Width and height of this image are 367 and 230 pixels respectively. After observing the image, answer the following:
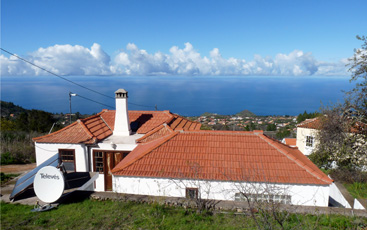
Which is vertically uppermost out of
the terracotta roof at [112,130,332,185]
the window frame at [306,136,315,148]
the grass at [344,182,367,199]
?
the terracotta roof at [112,130,332,185]

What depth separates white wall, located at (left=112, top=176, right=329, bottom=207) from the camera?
8.76m

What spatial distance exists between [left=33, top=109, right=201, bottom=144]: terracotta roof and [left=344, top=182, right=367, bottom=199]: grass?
977 cm

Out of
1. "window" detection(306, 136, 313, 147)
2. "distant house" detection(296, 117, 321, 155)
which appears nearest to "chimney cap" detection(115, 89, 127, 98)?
"distant house" detection(296, 117, 321, 155)

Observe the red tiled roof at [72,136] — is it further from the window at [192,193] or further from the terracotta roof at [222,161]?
the window at [192,193]

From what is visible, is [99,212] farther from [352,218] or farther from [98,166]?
[352,218]

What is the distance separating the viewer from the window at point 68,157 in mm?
12906

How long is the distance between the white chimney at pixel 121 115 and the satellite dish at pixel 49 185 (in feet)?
19.5


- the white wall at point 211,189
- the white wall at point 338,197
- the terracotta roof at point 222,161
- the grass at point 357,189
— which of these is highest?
the terracotta roof at point 222,161

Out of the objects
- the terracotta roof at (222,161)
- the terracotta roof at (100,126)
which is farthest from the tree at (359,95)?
the terracotta roof at (100,126)

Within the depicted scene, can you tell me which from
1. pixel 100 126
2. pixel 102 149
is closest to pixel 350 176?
pixel 102 149

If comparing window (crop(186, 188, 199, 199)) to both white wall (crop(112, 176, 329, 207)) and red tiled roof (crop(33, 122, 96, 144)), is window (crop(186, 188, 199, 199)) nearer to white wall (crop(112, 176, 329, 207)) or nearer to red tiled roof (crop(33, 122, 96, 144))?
white wall (crop(112, 176, 329, 207))

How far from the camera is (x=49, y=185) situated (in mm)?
8516

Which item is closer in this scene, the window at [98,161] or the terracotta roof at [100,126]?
the window at [98,161]

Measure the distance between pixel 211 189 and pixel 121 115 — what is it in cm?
767
